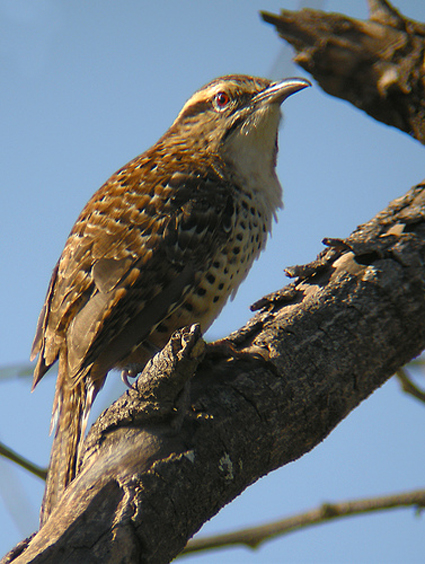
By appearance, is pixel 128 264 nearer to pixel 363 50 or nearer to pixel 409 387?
pixel 363 50

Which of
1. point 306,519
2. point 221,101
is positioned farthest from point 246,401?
point 221,101

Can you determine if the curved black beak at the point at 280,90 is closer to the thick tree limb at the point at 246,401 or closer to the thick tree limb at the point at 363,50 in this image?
the thick tree limb at the point at 363,50

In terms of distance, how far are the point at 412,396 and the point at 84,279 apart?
212 centimetres

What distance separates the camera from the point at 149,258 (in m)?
3.41

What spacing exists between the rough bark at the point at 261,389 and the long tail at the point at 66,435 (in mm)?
827

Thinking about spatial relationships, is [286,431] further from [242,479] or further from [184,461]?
[184,461]

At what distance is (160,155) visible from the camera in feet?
14.3

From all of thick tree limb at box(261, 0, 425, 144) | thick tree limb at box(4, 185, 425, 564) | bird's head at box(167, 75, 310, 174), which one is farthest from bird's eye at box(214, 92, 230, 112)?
thick tree limb at box(4, 185, 425, 564)

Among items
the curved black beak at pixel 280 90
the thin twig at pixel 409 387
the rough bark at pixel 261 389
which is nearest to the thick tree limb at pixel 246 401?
the rough bark at pixel 261 389

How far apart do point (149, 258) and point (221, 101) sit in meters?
1.78

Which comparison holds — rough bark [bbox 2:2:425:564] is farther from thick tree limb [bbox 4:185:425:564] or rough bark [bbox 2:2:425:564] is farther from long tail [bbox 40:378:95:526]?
long tail [bbox 40:378:95:526]

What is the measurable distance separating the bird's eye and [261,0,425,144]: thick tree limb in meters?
1.40

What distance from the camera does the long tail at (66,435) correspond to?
303 cm

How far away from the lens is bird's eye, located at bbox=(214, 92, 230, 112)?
4602 mm
